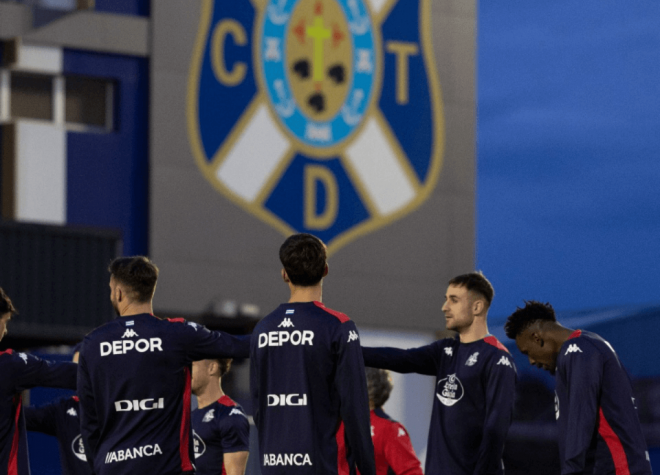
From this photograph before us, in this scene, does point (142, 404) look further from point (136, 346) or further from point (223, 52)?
point (223, 52)

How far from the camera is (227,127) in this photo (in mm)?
29453

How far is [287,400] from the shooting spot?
7.83m

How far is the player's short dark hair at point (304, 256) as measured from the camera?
7.73 m

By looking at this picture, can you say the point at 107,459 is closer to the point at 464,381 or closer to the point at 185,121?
the point at 464,381

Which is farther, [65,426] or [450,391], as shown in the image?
[65,426]

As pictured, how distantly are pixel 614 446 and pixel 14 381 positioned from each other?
4243 millimetres

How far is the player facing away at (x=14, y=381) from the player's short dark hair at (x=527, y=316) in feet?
10.2

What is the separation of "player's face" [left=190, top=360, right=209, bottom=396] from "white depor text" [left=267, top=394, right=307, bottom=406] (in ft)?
9.79

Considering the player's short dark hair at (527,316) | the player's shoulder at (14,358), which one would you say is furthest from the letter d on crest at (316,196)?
the player's short dark hair at (527,316)

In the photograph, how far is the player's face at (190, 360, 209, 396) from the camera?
426 inches

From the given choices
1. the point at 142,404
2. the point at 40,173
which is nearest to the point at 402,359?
the point at 142,404

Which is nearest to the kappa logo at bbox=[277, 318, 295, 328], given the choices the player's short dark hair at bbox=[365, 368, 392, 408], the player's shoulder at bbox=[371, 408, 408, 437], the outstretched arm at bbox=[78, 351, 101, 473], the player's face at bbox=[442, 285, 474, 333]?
the outstretched arm at bbox=[78, 351, 101, 473]

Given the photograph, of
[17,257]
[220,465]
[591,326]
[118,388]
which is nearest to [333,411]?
[118,388]

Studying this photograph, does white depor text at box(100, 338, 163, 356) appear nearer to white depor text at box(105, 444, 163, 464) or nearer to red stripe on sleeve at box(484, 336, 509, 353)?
white depor text at box(105, 444, 163, 464)
